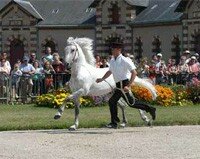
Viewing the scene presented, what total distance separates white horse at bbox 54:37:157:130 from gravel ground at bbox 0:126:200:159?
0.83m

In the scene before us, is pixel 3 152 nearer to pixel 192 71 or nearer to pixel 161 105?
pixel 161 105

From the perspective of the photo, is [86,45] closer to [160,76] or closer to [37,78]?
[37,78]

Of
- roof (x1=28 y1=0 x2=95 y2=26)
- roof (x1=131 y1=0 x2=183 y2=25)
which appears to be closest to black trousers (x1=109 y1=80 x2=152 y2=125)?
roof (x1=131 y1=0 x2=183 y2=25)

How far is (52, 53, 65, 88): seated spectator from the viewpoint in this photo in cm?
2467

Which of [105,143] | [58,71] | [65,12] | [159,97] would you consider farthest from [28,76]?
[65,12]

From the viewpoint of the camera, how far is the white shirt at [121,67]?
49.5ft

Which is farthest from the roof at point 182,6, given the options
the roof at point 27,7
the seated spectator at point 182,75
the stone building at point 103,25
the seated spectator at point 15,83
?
the seated spectator at point 15,83

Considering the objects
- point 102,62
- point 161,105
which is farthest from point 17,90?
point 161,105

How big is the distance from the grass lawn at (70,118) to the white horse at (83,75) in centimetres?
78

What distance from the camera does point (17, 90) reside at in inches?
982

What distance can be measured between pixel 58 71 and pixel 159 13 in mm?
24013

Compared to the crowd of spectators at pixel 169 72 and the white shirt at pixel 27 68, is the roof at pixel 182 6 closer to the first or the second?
the crowd of spectators at pixel 169 72

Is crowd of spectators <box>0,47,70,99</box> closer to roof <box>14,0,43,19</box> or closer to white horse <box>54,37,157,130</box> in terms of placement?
white horse <box>54,37,157,130</box>

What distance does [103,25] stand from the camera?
50656 millimetres
